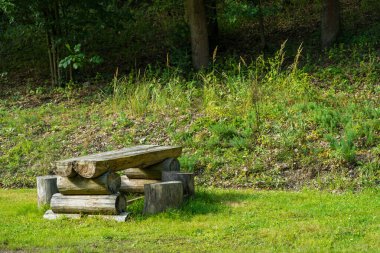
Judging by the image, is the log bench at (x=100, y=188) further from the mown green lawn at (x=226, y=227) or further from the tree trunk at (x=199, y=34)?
the tree trunk at (x=199, y=34)

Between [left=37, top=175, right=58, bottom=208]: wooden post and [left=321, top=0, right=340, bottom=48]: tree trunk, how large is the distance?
32.3 ft

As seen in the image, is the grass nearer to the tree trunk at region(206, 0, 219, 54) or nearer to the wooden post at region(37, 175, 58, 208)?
the tree trunk at region(206, 0, 219, 54)

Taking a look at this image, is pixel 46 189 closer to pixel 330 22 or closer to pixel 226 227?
pixel 226 227

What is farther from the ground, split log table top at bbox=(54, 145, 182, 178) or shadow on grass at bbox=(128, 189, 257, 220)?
split log table top at bbox=(54, 145, 182, 178)

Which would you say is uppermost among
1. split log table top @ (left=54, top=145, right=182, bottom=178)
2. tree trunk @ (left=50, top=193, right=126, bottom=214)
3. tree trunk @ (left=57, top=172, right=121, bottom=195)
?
split log table top @ (left=54, top=145, right=182, bottom=178)

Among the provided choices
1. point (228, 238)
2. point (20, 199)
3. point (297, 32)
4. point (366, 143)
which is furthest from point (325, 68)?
point (228, 238)

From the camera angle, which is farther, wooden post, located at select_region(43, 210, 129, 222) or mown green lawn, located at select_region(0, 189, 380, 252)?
wooden post, located at select_region(43, 210, 129, 222)

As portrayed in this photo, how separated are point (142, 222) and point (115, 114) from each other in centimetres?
660

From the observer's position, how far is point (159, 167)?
1012 cm

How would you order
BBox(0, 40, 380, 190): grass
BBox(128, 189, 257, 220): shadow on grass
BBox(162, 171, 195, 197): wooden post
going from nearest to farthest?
BBox(128, 189, 257, 220): shadow on grass, BBox(162, 171, 195, 197): wooden post, BBox(0, 40, 380, 190): grass

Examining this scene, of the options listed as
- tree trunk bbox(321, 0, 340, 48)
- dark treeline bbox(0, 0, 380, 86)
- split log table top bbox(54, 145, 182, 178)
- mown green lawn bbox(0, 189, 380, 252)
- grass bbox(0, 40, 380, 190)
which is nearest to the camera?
mown green lawn bbox(0, 189, 380, 252)

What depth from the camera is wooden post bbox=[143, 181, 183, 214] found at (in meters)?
8.91

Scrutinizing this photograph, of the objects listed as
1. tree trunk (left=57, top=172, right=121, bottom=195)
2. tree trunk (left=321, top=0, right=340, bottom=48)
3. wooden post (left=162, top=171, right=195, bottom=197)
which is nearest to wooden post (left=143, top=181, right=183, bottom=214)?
tree trunk (left=57, top=172, right=121, bottom=195)

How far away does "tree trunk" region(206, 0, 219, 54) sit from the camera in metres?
19.1
